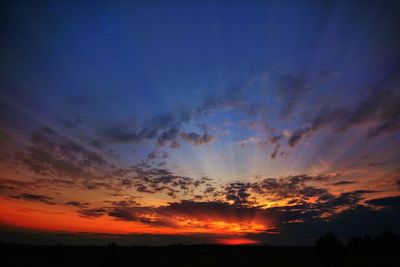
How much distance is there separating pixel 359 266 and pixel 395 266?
1501cm

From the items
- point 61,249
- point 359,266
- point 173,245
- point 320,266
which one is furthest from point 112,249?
point 173,245

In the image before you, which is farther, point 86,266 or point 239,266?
point 239,266

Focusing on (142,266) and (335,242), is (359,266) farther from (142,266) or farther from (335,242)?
(142,266)

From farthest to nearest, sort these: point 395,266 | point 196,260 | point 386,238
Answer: point 386,238
point 395,266
point 196,260

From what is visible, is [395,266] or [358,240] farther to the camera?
[358,240]

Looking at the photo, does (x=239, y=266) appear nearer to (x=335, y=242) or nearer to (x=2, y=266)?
(x=335, y=242)

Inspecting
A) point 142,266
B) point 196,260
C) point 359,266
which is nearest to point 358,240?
point 359,266

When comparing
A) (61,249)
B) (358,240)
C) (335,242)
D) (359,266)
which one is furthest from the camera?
(61,249)

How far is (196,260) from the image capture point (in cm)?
2841

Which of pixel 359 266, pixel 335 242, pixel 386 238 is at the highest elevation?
pixel 386 238

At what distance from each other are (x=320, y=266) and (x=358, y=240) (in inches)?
971

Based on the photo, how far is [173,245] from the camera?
177 meters

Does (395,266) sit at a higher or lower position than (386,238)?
lower

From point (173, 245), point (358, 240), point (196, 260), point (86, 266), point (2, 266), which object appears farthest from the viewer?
point (173, 245)
